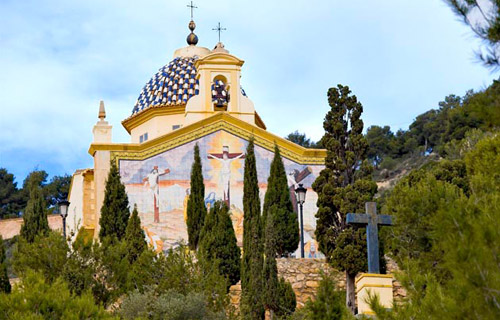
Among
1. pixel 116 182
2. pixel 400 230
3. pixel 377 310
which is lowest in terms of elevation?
pixel 377 310

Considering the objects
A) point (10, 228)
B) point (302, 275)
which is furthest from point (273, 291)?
point (10, 228)

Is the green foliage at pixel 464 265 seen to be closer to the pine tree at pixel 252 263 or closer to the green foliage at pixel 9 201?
the pine tree at pixel 252 263

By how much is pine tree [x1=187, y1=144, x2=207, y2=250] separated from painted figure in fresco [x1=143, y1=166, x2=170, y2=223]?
134 cm

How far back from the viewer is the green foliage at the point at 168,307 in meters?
20.1

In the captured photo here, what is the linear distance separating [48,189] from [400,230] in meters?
49.4

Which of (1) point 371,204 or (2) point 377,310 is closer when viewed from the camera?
(2) point 377,310

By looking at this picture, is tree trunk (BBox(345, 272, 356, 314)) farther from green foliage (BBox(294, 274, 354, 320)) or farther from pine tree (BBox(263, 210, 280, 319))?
green foliage (BBox(294, 274, 354, 320))

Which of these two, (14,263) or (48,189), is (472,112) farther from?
(48,189)

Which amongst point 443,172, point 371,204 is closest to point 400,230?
point 371,204

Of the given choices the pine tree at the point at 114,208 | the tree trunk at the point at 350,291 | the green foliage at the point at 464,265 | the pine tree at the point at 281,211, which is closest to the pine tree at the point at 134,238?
the pine tree at the point at 114,208

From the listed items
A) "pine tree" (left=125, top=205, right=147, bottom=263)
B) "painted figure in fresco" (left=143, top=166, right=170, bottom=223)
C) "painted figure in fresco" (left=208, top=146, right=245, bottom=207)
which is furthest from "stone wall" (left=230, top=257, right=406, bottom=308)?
"painted figure in fresco" (left=208, top=146, right=245, bottom=207)

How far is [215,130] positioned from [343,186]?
8189 millimetres

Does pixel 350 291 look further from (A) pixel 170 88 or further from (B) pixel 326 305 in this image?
(A) pixel 170 88

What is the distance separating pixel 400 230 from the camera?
61.9 feet
